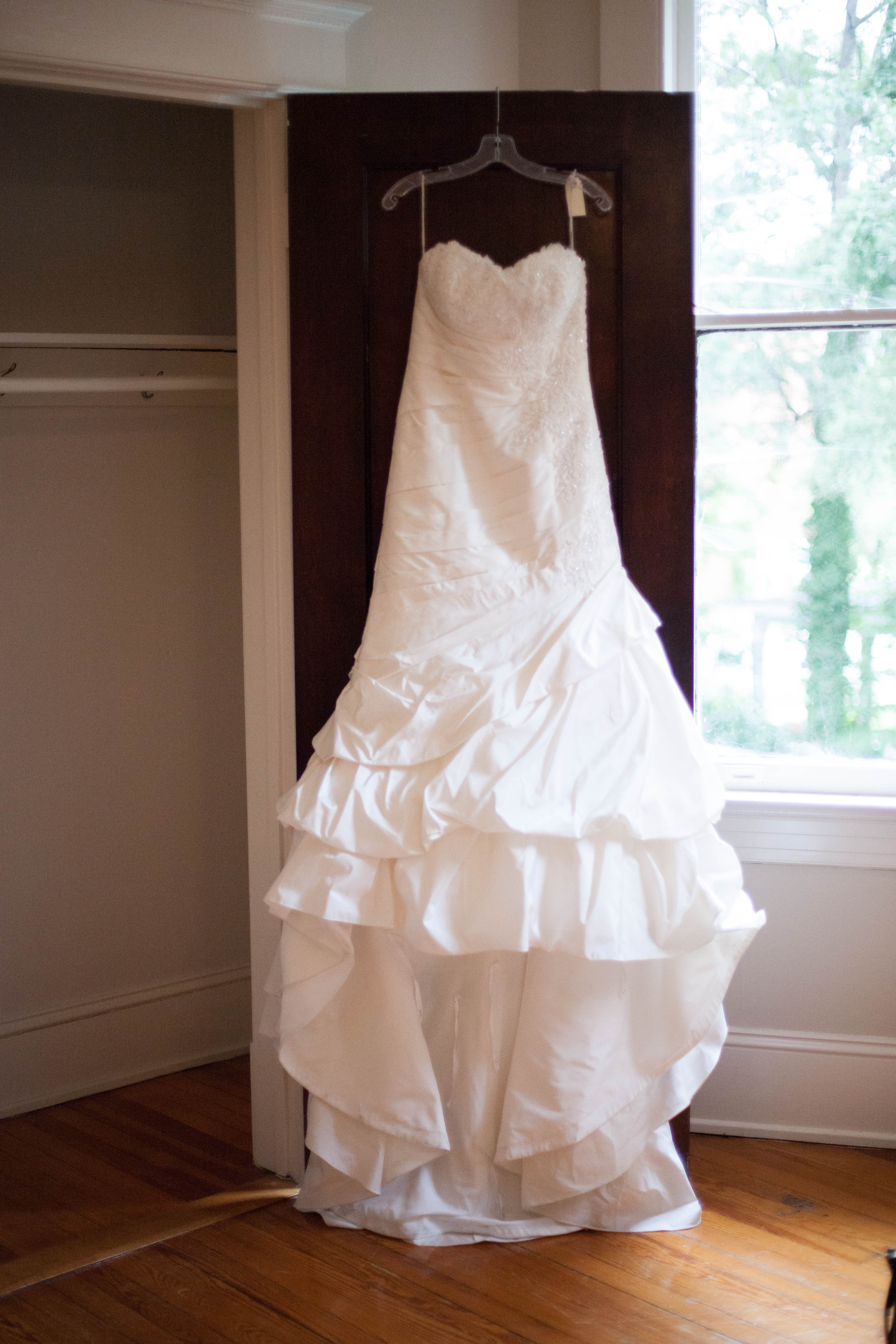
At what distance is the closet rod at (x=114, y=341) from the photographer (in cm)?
265

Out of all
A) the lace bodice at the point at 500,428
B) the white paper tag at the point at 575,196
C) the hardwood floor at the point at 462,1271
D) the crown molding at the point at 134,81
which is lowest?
the hardwood floor at the point at 462,1271

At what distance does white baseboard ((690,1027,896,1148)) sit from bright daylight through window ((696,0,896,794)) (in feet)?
1.96

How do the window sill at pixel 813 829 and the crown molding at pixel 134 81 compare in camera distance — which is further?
the window sill at pixel 813 829

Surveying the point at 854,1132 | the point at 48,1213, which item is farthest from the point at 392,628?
the point at 854,1132

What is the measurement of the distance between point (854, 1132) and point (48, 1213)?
1.79 meters

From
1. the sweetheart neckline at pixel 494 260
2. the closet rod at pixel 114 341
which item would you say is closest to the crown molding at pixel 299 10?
the sweetheart neckline at pixel 494 260

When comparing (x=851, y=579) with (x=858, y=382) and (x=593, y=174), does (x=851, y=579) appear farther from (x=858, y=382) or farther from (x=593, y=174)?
(x=593, y=174)

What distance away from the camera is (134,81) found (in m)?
2.38

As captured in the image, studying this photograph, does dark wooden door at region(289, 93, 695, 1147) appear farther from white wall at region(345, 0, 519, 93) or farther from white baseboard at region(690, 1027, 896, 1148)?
white baseboard at region(690, 1027, 896, 1148)

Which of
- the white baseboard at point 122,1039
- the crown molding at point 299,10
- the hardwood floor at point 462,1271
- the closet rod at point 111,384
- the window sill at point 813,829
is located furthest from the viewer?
the white baseboard at point 122,1039

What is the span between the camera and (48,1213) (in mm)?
2521

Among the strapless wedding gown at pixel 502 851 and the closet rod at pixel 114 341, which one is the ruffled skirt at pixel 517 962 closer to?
the strapless wedding gown at pixel 502 851

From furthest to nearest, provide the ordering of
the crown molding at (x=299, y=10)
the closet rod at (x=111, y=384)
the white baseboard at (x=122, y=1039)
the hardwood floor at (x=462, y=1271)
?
the white baseboard at (x=122, y=1039)
the closet rod at (x=111, y=384)
the crown molding at (x=299, y=10)
the hardwood floor at (x=462, y=1271)

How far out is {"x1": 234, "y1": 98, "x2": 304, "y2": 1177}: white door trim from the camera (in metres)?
2.57
